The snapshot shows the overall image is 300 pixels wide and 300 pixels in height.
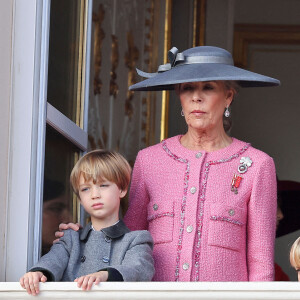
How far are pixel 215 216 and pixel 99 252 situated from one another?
15.0 inches

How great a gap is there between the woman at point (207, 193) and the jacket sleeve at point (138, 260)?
0.57ft

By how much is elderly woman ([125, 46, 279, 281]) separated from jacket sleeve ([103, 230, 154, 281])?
0.17m

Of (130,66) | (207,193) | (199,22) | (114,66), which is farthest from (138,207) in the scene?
(199,22)

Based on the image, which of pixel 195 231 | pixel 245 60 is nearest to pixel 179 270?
pixel 195 231

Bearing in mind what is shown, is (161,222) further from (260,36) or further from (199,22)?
(260,36)

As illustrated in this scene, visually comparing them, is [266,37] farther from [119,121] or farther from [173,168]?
[173,168]

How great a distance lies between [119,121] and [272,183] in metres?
1.76

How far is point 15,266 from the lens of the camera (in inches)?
125

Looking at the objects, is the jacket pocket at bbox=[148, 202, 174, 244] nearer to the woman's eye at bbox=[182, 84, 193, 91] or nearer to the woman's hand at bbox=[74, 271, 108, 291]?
the woman's eye at bbox=[182, 84, 193, 91]

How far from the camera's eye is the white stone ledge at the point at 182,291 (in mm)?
2894

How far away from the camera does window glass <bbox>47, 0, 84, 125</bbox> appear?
342cm

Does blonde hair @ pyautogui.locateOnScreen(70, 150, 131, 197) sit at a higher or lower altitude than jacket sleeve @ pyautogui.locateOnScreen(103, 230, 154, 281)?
higher

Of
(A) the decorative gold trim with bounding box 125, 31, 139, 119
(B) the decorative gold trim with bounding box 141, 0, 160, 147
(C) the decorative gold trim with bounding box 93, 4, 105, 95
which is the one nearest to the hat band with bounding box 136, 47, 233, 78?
(C) the decorative gold trim with bounding box 93, 4, 105, 95

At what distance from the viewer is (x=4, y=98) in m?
3.19
